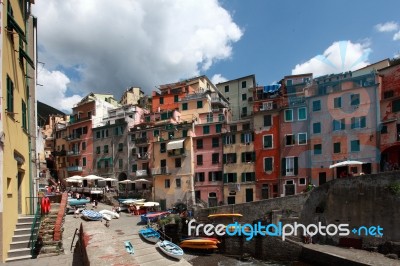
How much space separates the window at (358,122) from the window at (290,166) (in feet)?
26.1

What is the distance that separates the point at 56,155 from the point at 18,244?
56422mm

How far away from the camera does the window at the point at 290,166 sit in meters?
A: 38.4

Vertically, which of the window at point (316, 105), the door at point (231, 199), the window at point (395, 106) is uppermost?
the window at point (316, 105)

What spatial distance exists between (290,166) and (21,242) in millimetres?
33690

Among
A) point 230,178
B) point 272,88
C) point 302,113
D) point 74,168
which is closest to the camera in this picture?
point 302,113

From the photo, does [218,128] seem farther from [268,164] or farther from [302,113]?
[302,113]

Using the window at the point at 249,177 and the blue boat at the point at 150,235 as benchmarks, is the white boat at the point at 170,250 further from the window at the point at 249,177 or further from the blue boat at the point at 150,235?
the window at the point at 249,177

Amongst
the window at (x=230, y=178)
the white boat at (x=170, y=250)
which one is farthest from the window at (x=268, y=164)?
the white boat at (x=170, y=250)

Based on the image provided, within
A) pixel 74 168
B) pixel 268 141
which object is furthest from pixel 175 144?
pixel 74 168

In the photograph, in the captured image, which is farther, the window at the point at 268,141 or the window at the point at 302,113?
the window at the point at 268,141

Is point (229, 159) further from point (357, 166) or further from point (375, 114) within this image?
point (375, 114)

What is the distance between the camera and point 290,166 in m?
38.8

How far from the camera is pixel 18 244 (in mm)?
10289

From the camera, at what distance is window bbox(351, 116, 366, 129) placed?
115 ft
